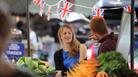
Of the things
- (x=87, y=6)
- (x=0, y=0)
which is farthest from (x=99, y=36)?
(x=0, y=0)

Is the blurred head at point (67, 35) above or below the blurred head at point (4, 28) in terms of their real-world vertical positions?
below

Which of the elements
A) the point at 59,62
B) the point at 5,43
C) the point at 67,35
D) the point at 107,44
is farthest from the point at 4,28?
the point at 67,35

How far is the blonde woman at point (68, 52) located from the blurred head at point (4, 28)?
350 centimetres

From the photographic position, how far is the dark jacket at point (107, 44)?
4.48 meters

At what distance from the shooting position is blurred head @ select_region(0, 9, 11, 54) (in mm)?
1355

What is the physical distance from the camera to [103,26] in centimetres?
480

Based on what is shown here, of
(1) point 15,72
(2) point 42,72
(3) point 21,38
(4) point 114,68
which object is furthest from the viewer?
(3) point 21,38

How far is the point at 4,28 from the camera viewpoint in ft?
4.47

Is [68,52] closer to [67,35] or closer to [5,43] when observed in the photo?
[67,35]

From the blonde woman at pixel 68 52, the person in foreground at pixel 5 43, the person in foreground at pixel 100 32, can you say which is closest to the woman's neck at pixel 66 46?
the blonde woman at pixel 68 52

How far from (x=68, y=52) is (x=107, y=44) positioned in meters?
0.70

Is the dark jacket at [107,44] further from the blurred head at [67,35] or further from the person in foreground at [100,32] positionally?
the blurred head at [67,35]

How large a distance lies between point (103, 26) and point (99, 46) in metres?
0.30

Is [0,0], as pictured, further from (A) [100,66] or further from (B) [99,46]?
(B) [99,46]
